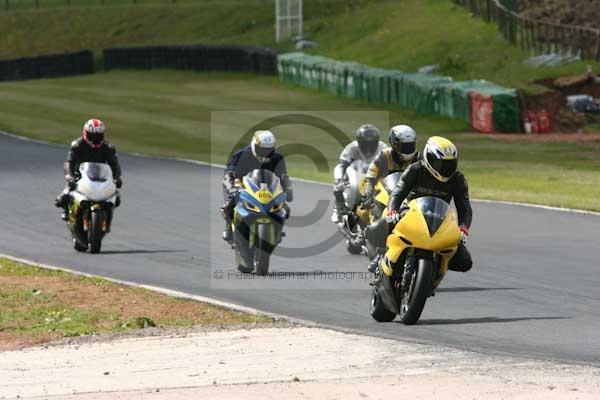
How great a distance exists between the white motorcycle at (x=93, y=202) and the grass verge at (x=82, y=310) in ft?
9.15

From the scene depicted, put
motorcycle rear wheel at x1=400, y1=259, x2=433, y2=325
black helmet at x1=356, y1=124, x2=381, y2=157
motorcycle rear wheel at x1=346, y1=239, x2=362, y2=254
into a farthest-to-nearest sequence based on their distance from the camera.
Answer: motorcycle rear wheel at x1=346, y1=239, x2=362, y2=254, black helmet at x1=356, y1=124, x2=381, y2=157, motorcycle rear wheel at x1=400, y1=259, x2=433, y2=325

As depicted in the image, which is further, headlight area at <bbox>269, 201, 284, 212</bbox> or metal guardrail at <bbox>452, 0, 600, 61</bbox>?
metal guardrail at <bbox>452, 0, 600, 61</bbox>

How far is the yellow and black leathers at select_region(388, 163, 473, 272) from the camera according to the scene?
1238cm

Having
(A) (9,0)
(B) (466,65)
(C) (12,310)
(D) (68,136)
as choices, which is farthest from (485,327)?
(A) (9,0)

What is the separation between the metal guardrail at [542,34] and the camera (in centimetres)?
4653

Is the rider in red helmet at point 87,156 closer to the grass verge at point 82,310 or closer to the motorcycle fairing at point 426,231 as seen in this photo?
the grass verge at point 82,310

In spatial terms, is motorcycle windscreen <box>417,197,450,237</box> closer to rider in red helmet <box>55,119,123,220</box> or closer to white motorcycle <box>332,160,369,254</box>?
white motorcycle <box>332,160,369,254</box>

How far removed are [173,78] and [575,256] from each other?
4507 centimetres

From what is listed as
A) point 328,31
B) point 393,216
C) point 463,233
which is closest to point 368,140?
point 393,216

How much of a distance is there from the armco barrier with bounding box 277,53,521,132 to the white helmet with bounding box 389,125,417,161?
25726mm

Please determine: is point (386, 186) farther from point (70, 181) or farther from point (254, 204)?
point (70, 181)

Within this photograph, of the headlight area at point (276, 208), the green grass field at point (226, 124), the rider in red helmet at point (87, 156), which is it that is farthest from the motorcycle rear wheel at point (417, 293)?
the green grass field at point (226, 124)

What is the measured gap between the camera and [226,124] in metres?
44.1

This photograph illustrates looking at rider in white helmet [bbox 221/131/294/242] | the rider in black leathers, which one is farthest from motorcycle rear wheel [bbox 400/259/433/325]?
rider in white helmet [bbox 221/131/294/242]
